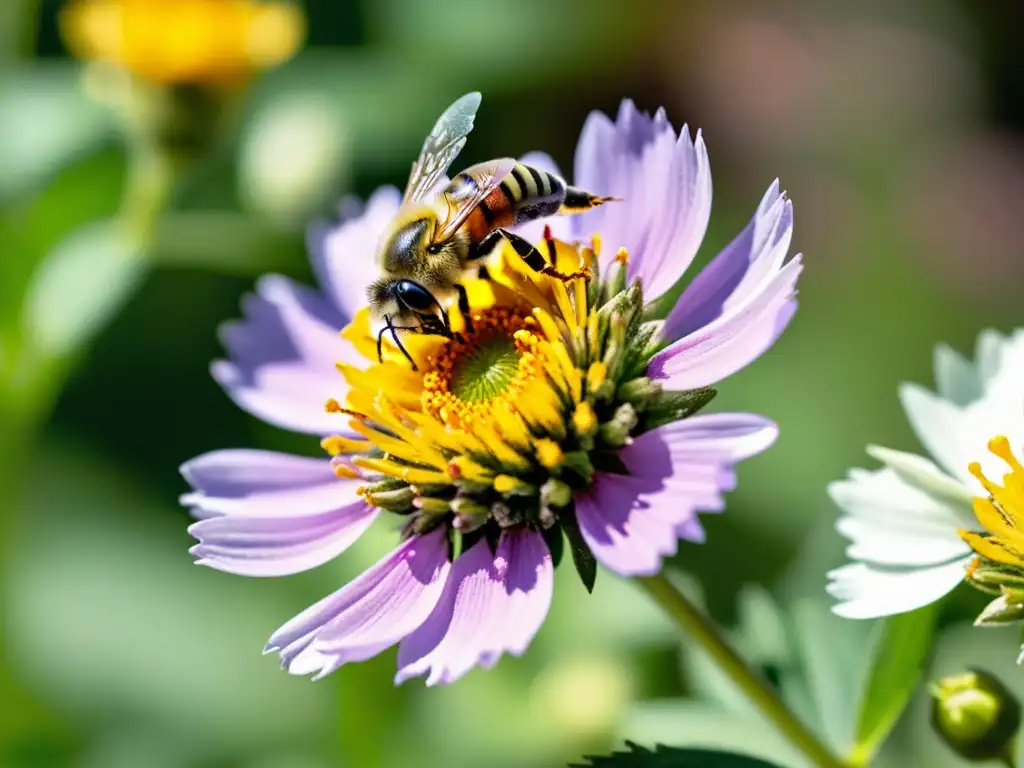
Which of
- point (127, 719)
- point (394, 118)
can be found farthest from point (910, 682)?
point (394, 118)

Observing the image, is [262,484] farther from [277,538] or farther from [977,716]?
[977,716]

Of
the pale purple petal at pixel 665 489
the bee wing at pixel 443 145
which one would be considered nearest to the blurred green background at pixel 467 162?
the pale purple petal at pixel 665 489

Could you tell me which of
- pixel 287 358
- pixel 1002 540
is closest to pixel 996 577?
pixel 1002 540

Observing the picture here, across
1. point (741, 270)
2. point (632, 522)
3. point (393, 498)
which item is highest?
point (741, 270)

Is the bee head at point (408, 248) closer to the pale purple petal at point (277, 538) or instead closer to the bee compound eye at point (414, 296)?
the bee compound eye at point (414, 296)

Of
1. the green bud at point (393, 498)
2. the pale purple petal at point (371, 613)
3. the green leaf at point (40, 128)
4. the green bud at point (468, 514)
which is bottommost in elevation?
the pale purple petal at point (371, 613)

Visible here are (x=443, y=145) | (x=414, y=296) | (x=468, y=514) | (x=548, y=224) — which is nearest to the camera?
(x=468, y=514)

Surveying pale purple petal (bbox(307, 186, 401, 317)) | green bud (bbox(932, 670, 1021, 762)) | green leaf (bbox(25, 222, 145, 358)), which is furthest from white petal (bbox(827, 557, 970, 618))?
green leaf (bbox(25, 222, 145, 358))
